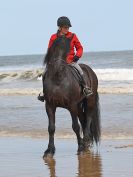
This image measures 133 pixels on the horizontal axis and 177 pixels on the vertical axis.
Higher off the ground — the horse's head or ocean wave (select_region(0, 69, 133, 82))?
the horse's head

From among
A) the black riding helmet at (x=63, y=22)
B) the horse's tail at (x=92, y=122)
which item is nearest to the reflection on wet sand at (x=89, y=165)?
the horse's tail at (x=92, y=122)

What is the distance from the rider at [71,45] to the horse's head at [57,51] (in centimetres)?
14

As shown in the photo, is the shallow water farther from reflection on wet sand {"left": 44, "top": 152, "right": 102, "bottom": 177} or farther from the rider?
reflection on wet sand {"left": 44, "top": 152, "right": 102, "bottom": 177}

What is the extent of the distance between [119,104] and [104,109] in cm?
151

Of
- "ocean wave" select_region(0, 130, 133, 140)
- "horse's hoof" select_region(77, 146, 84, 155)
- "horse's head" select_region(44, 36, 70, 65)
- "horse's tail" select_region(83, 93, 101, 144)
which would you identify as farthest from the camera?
"ocean wave" select_region(0, 130, 133, 140)

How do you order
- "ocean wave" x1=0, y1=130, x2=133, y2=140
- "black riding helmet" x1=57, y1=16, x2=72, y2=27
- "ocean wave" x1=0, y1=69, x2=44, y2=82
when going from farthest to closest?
"ocean wave" x1=0, y1=69, x2=44, y2=82 → "ocean wave" x1=0, y1=130, x2=133, y2=140 → "black riding helmet" x1=57, y1=16, x2=72, y2=27

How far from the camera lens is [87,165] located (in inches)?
296

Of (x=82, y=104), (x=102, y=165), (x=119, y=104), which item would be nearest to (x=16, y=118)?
(x=119, y=104)

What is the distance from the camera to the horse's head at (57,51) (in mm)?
8359

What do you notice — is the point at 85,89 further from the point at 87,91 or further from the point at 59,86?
the point at 59,86

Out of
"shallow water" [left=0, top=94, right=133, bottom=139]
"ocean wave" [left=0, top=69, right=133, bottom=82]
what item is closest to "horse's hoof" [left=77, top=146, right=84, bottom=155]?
"shallow water" [left=0, top=94, right=133, bottom=139]

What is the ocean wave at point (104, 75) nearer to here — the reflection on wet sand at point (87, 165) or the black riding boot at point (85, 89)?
the black riding boot at point (85, 89)

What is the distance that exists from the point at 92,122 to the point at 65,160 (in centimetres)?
173

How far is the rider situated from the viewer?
8.54 metres
